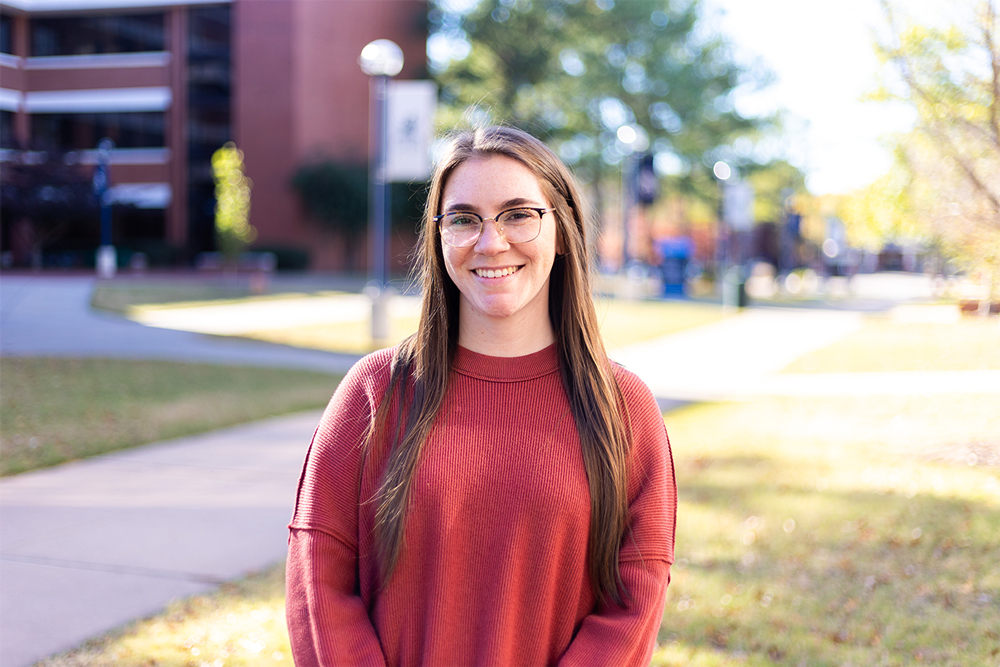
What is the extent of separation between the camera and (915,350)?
14.1m

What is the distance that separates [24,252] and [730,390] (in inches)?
1135

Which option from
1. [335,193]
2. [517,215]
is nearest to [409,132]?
[517,215]

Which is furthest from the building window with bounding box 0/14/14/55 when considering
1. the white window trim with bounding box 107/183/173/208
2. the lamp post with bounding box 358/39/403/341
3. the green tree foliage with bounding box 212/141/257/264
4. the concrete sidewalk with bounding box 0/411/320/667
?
the white window trim with bounding box 107/183/173/208

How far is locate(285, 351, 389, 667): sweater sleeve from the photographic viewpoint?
179 cm

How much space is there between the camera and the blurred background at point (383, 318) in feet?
13.3

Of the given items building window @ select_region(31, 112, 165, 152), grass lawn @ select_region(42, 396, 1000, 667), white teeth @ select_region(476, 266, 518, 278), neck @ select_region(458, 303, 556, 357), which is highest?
building window @ select_region(31, 112, 165, 152)

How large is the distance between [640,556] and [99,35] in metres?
35.0

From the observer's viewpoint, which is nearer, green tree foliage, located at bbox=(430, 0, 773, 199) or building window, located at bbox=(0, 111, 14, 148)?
building window, located at bbox=(0, 111, 14, 148)

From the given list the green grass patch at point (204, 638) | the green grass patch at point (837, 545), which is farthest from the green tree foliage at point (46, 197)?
the green grass patch at point (204, 638)

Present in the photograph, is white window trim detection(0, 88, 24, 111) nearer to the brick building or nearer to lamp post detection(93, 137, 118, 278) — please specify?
lamp post detection(93, 137, 118, 278)

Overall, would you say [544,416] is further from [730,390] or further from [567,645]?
[730,390]

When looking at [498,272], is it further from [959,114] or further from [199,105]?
[199,105]

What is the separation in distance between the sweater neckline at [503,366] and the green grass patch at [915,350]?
37.9 feet

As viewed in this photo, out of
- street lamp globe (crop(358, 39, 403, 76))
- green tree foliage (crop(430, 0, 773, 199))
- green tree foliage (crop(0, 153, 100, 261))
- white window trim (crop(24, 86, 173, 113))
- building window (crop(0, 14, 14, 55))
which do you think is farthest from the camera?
green tree foliage (crop(430, 0, 773, 199))
